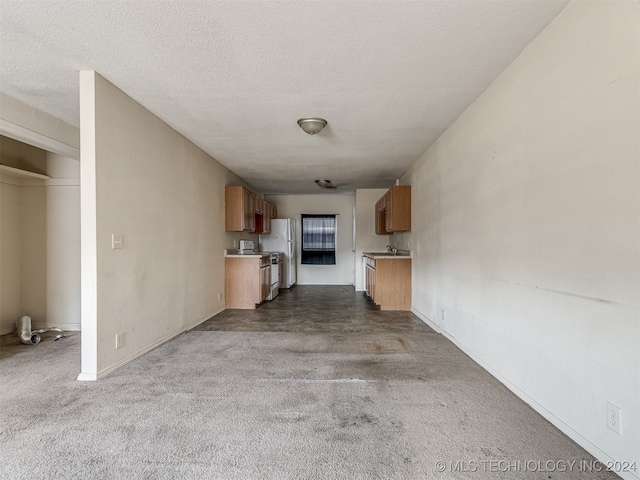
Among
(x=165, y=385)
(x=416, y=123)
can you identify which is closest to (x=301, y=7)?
(x=416, y=123)

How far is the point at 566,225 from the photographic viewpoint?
1.75m

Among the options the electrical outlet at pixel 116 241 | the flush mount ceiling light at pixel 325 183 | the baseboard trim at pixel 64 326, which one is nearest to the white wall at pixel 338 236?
the flush mount ceiling light at pixel 325 183

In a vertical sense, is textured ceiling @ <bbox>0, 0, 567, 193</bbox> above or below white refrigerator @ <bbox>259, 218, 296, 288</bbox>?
above

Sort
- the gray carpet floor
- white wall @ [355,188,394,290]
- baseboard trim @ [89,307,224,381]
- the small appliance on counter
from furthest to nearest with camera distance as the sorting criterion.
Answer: white wall @ [355,188,394,290] → the small appliance on counter → baseboard trim @ [89,307,224,381] → the gray carpet floor

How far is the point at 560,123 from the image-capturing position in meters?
1.79

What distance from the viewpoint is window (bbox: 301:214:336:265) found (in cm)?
859

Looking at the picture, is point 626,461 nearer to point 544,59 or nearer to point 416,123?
point 544,59

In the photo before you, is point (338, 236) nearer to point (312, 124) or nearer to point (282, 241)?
point (282, 241)

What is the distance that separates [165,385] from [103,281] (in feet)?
3.19

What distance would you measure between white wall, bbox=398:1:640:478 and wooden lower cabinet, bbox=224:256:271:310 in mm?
3528

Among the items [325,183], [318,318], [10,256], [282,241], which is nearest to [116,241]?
[10,256]

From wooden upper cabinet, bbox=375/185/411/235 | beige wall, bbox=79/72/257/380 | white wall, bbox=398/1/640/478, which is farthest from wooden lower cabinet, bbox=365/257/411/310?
beige wall, bbox=79/72/257/380

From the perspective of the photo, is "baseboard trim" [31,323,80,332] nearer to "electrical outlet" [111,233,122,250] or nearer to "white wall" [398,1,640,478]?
"electrical outlet" [111,233,122,250]

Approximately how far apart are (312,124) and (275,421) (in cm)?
277
